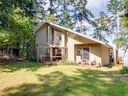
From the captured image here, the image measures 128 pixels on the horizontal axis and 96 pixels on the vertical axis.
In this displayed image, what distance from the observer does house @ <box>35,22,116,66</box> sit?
2879cm

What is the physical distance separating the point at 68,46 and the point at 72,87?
50.3 ft

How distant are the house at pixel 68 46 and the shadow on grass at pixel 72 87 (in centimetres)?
1110

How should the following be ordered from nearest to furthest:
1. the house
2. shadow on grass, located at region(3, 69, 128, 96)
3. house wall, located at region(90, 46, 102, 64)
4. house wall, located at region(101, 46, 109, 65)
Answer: shadow on grass, located at region(3, 69, 128, 96)
house wall, located at region(90, 46, 102, 64)
the house
house wall, located at region(101, 46, 109, 65)

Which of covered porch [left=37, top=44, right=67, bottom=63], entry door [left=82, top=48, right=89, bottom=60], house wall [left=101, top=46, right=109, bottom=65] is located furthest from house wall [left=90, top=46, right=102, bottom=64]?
covered porch [left=37, top=44, right=67, bottom=63]

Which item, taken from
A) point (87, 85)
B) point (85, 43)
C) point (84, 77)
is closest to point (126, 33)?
point (85, 43)

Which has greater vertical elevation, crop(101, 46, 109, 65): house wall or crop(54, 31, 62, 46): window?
crop(54, 31, 62, 46): window

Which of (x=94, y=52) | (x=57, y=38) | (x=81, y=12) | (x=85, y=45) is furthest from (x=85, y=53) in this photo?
(x=81, y=12)

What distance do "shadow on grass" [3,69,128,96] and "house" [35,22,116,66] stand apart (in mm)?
11105

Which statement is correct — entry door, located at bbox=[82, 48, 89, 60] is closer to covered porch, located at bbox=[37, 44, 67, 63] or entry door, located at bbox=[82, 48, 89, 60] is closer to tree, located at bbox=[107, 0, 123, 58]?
covered porch, located at bbox=[37, 44, 67, 63]

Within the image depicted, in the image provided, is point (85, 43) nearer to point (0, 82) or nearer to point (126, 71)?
point (126, 71)

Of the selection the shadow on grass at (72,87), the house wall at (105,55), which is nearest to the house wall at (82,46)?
the house wall at (105,55)

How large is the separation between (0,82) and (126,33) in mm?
22923

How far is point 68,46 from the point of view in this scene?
2995 cm

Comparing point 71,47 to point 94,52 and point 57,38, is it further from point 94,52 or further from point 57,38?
point 94,52
